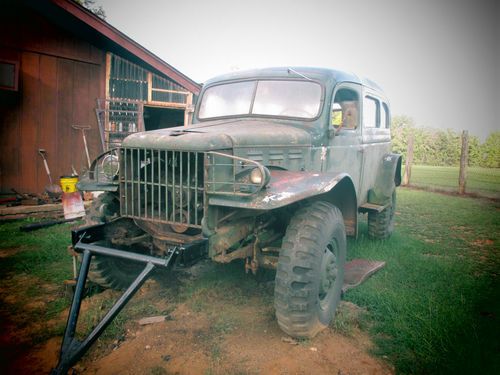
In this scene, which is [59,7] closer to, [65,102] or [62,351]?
[65,102]

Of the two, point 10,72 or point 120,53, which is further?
point 120,53

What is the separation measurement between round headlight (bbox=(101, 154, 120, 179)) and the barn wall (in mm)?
5996

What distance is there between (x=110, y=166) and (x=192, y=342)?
1.78m

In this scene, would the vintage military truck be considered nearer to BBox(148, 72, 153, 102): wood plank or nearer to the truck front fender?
the truck front fender

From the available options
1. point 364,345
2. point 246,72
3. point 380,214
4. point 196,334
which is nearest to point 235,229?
point 196,334

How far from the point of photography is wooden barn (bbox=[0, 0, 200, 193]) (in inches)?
316

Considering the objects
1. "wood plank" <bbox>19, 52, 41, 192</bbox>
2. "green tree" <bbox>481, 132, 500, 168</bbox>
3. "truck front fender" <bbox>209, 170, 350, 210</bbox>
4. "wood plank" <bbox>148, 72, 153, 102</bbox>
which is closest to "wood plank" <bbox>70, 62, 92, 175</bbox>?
"wood plank" <bbox>19, 52, 41, 192</bbox>

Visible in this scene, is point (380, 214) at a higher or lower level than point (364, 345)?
higher

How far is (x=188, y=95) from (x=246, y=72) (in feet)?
19.0

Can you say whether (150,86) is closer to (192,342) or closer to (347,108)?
(347,108)

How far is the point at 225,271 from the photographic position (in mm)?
4422

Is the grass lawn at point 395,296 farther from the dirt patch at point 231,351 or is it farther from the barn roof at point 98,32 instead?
the barn roof at point 98,32

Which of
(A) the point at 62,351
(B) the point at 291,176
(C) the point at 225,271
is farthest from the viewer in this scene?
(C) the point at 225,271

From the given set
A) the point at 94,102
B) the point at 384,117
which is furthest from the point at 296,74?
the point at 94,102
